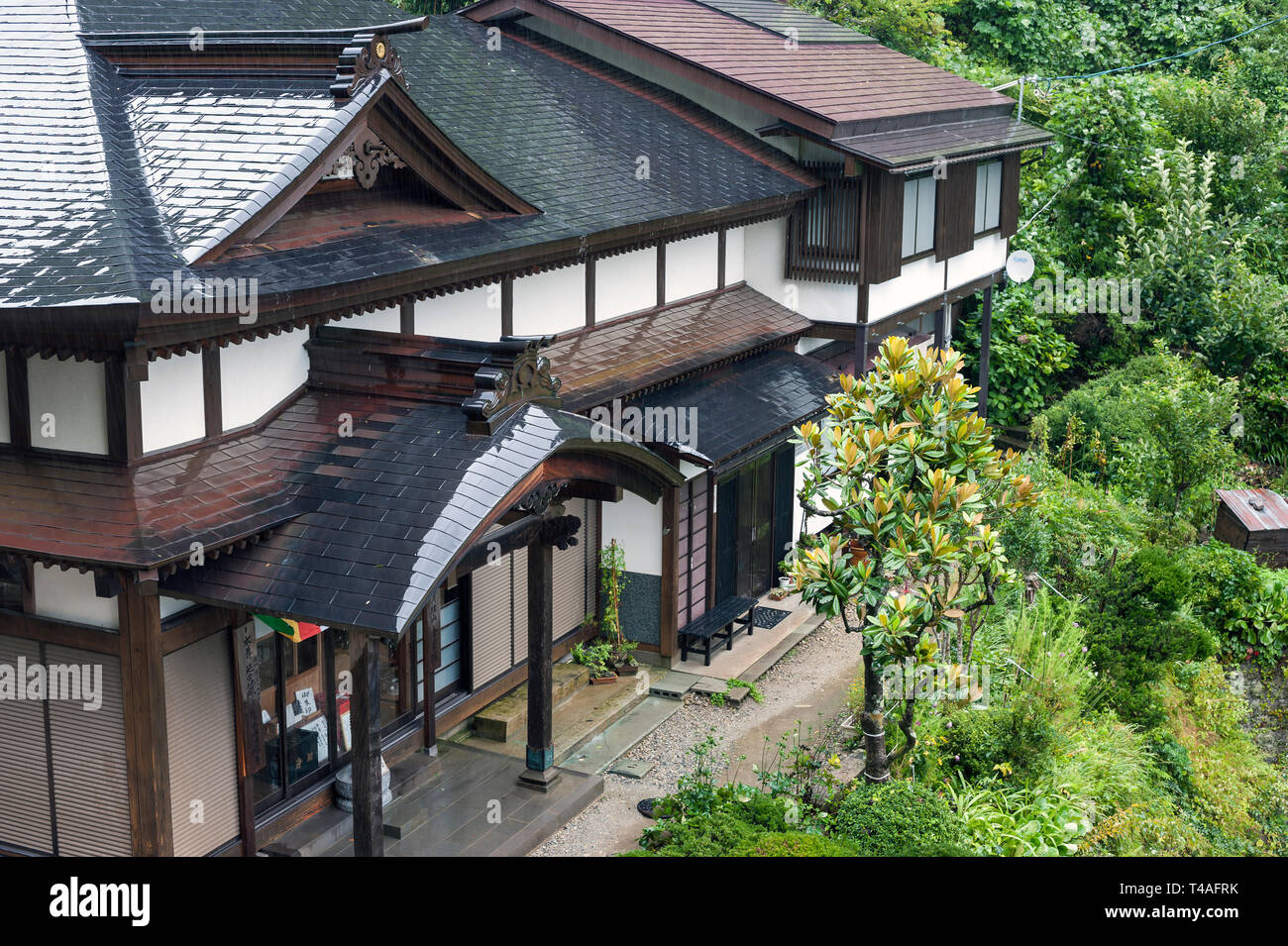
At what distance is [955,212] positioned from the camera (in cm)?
2423

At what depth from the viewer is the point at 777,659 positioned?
19078 millimetres

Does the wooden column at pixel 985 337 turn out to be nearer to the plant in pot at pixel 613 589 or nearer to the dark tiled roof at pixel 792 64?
the dark tiled roof at pixel 792 64

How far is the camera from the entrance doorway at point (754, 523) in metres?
19.9

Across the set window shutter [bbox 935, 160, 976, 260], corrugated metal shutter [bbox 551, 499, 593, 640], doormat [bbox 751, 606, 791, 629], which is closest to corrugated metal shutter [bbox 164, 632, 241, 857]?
corrugated metal shutter [bbox 551, 499, 593, 640]

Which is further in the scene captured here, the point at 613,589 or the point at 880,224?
the point at 880,224

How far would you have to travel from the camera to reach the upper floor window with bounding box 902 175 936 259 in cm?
2234

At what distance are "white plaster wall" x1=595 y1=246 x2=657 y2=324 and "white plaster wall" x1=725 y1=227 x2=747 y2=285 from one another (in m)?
2.50

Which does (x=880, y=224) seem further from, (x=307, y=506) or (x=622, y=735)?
(x=307, y=506)

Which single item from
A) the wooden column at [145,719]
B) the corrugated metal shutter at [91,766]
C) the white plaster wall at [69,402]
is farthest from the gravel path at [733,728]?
the white plaster wall at [69,402]

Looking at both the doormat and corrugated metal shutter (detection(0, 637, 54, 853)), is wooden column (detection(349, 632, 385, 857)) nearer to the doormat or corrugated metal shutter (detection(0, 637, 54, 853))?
corrugated metal shutter (detection(0, 637, 54, 853))

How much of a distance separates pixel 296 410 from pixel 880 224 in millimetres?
11213

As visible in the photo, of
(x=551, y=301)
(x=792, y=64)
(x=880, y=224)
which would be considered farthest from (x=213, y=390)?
(x=792, y=64)

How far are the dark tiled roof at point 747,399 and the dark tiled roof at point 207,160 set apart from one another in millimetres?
2321

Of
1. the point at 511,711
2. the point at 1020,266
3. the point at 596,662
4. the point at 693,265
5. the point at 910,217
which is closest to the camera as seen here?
the point at 511,711
